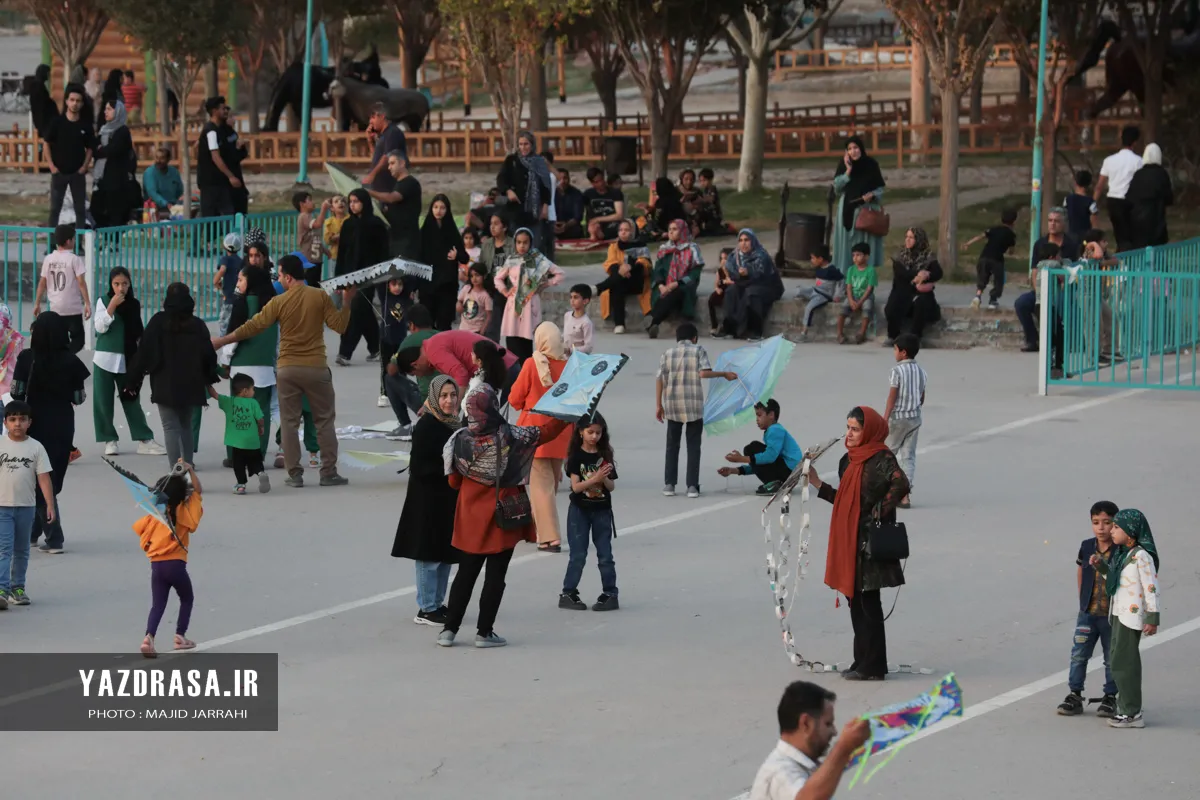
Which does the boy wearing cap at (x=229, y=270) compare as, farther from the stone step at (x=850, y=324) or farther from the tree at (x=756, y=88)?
the tree at (x=756, y=88)

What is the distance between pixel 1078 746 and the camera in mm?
8906

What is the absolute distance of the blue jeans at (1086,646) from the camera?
9266mm

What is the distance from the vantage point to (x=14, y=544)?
11242mm

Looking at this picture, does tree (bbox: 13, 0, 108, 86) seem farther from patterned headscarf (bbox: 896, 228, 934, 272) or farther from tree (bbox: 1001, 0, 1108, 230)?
patterned headscarf (bbox: 896, 228, 934, 272)

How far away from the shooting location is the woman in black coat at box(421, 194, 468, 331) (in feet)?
64.7

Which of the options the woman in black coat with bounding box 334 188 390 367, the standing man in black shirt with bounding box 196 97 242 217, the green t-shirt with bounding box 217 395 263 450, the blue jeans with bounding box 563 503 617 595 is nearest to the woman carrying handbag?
the blue jeans with bounding box 563 503 617 595

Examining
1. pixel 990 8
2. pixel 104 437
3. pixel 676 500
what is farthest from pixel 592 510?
Answer: pixel 990 8

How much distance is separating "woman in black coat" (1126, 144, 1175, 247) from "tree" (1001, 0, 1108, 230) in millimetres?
1152

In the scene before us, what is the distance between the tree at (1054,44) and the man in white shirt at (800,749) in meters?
16.3

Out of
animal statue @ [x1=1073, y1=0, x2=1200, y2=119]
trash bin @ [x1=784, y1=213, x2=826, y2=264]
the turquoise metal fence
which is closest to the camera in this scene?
the turquoise metal fence

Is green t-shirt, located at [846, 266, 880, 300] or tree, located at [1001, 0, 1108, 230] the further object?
tree, located at [1001, 0, 1108, 230]

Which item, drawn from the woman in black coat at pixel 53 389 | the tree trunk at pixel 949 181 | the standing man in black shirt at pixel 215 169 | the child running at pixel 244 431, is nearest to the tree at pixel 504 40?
the standing man in black shirt at pixel 215 169

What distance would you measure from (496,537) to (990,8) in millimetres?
14711

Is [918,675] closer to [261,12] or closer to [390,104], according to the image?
[390,104]
